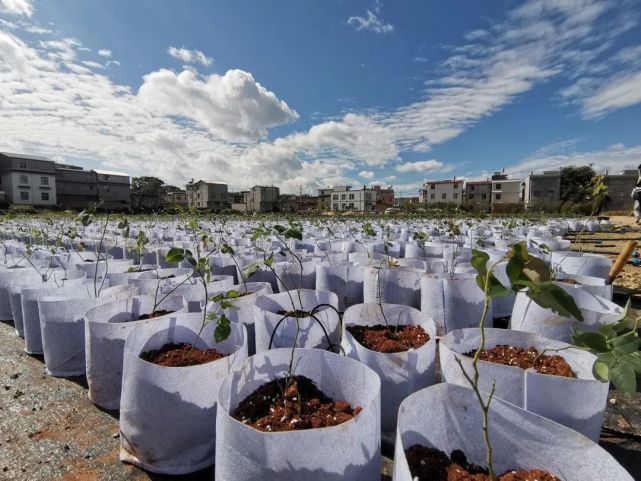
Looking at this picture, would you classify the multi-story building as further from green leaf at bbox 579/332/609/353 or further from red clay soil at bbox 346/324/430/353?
green leaf at bbox 579/332/609/353

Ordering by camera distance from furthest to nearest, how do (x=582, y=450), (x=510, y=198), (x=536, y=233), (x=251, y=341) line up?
(x=510, y=198) < (x=536, y=233) < (x=251, y=341) < (x=582, y=450)

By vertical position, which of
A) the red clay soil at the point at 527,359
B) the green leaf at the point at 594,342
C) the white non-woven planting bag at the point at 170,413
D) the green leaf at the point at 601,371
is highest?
the green leaf at the point at 594,342

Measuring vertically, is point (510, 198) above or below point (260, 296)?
above

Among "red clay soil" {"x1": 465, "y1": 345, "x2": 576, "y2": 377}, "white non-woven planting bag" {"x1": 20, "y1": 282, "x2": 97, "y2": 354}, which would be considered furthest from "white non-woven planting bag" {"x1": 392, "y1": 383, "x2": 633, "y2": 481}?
"white non-woven planting bag" {"x1": 20, "y1": 282, "x2": 97, "y2": 354}

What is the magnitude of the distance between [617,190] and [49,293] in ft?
162

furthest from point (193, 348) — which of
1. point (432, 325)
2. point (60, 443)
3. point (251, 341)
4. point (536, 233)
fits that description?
point (536, 233)

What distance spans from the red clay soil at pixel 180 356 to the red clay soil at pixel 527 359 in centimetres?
148

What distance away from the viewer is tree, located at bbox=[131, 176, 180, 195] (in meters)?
54.1

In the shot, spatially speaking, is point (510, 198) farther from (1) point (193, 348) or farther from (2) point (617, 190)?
(1) point (193, 348)

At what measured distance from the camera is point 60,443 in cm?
176

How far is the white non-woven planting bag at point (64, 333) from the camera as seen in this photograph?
2273mm

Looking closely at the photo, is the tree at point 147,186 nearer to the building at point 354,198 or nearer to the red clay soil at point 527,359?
the building at point 354,198

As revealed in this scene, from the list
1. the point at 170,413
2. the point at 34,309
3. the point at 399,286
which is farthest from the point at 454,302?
the point at 34,309

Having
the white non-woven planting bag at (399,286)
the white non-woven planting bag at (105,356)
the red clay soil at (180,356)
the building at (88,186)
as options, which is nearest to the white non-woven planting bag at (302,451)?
the red clay soil at (180,356)
